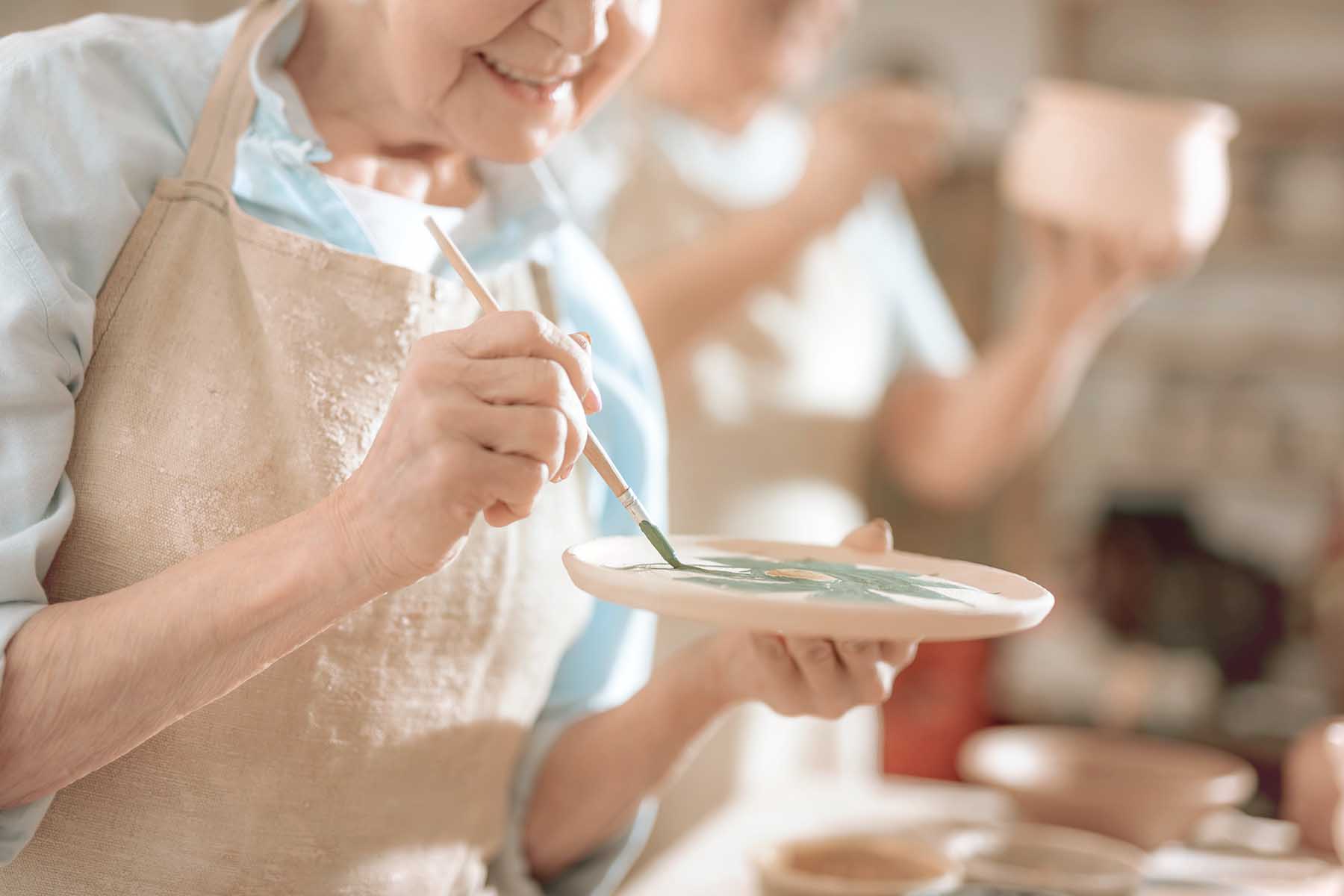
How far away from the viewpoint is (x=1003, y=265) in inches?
187

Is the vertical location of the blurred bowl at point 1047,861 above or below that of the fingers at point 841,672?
below

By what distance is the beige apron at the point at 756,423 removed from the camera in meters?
2.02

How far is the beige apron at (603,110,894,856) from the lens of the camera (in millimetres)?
2016

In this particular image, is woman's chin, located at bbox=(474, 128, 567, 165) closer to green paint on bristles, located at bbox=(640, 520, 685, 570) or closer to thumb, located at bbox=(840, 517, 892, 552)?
green paint on bristles, located at bbox=(640, 520, 685, 570)

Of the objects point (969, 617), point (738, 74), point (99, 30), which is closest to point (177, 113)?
point (99, 30)

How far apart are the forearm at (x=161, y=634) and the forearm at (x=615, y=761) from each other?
0.46 metres

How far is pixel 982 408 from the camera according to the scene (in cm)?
216

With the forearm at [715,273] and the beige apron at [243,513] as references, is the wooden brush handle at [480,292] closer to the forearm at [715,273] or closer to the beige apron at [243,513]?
the beige apron at [243,513]

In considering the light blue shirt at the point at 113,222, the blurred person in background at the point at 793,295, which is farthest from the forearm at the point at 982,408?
the light blue shirt at the point at 113,222

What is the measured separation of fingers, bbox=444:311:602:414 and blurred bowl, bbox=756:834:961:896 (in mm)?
641

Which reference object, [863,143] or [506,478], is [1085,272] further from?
[506,478]

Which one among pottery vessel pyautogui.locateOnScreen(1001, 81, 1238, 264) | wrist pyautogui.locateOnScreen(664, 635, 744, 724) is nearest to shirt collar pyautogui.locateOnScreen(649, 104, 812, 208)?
pottery vessel pyautogui.locateOnScreen(1001, 81, 1238, 264)

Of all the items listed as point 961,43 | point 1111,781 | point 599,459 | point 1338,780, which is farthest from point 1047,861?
point 961,43

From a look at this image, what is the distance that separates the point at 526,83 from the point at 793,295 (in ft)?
4.02
